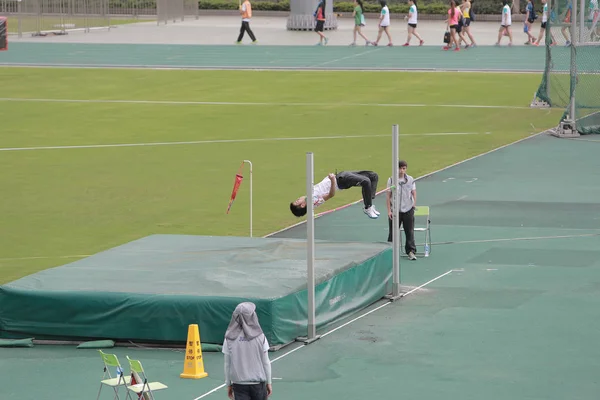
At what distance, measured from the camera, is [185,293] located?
1584 cm

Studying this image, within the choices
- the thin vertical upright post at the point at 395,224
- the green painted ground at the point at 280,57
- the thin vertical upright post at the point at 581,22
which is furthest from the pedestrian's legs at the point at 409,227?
the green painted ground at the point at 280,57

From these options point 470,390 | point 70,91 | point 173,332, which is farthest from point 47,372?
point 70,91

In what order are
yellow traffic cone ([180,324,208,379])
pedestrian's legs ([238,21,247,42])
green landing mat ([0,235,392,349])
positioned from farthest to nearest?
1. pedestrian's legs ([238,21,247,42])
2. green landing mat ([0,235,392,349])
3. yellow traffic cone ([180,324,208,379])

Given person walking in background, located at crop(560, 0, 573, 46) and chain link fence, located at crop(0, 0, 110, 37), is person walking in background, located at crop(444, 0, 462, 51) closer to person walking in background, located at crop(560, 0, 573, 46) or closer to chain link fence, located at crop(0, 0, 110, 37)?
person walking in background, located at crop(560, 0, 573, 46)

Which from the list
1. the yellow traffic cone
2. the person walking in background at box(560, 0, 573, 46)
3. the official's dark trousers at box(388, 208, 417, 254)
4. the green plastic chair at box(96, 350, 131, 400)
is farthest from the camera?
the person walking in background at box(560, 0, 573, 46)

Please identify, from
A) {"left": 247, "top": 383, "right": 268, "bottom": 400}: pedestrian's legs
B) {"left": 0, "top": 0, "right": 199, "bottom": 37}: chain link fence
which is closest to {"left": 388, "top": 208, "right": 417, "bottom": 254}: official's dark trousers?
{"left": 247, "top": 383, "right": 268, "bottom": 400}: pedestrian's legs

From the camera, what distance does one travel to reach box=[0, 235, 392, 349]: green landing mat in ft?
51.3

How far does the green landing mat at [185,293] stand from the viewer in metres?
15.6

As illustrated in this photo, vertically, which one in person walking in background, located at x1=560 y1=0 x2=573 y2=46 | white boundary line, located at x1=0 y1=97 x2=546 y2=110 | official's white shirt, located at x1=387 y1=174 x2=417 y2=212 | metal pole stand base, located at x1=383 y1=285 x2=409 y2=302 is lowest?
metal pole stand base, located at x1=383 y1=285 x2=409 y2=302

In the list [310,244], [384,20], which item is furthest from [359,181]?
[384,20]

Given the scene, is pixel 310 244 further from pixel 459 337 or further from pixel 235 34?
pixel 235 34

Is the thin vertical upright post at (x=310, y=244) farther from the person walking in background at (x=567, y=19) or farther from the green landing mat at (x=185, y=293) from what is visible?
the person walking in background at (x=567, y=19)

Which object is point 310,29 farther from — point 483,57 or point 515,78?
point 515,78

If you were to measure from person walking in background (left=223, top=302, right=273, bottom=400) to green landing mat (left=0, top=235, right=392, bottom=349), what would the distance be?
3.31 m
